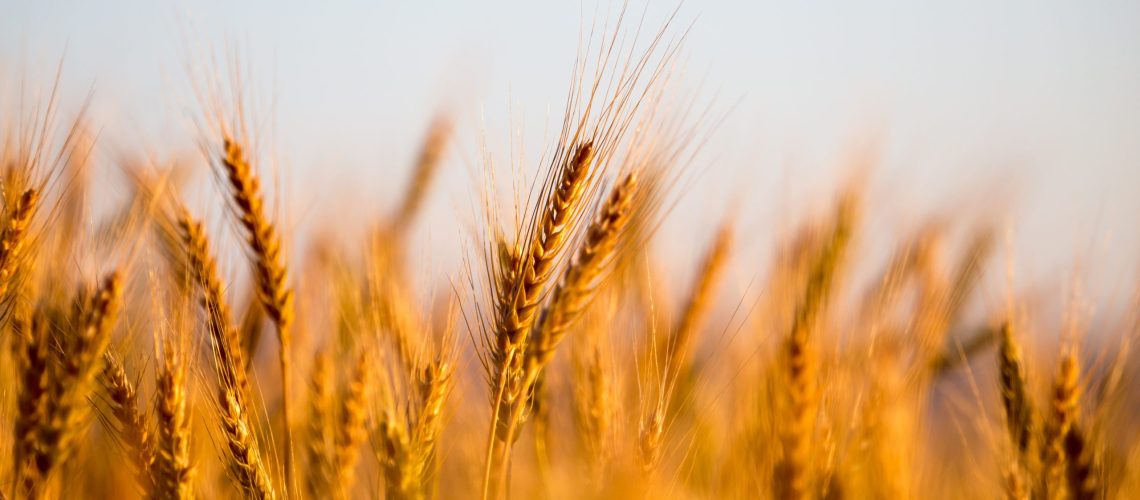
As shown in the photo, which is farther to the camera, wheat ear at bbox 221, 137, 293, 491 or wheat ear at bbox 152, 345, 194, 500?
wheat ear at bbox 221, 137, 293, 491

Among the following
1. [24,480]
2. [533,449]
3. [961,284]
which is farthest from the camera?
[961,284]

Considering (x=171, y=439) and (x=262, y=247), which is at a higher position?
(x=262, y=247)

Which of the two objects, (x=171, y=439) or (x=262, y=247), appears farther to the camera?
(x=262, y=247)

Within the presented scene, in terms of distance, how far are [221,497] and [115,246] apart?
0.85 m

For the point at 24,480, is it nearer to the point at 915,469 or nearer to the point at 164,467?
the point at 164,467

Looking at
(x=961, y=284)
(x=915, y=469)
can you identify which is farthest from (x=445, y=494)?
(x=961, y=284)

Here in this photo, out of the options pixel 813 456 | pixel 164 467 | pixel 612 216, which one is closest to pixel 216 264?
pixel 164 467

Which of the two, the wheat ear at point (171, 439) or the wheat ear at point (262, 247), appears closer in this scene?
the wheat ear at point (171, 439)

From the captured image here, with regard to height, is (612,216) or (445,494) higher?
(612,216)

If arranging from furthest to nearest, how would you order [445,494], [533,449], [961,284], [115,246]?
[961,284] → [445,494] → [533,449] → [115,246]

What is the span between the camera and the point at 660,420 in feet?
5.60

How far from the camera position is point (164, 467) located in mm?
1579

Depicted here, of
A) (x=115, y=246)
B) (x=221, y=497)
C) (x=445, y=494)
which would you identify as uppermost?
A: (x=115, y=246)

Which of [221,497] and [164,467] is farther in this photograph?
[221,497]
